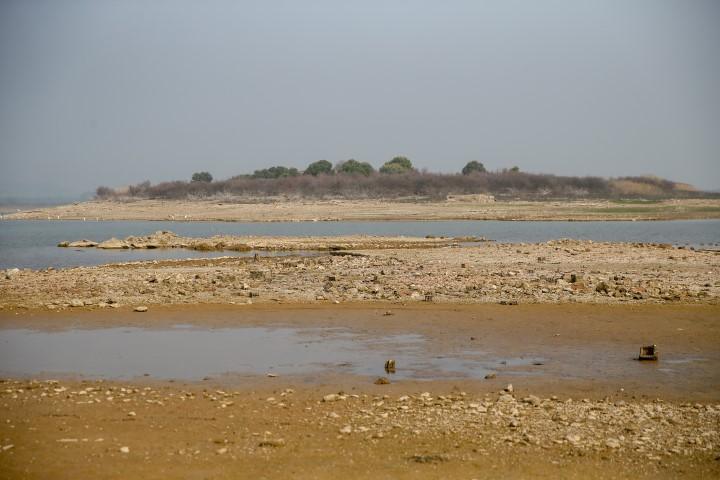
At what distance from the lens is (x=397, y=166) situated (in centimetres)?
13962

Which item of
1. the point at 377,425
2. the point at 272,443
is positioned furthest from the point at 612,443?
the point at 272,443

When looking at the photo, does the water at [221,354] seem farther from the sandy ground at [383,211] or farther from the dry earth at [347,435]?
the sandy ground at [383,211]

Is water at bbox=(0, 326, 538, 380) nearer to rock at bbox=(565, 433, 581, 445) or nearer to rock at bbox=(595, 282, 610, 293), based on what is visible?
rock at bbox=(565, 433, 581, 445)

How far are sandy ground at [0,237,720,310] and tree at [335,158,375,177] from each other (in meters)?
99.4

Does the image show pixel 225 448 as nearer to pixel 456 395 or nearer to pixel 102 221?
pixel 456 395

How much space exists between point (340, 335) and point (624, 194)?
86.5m

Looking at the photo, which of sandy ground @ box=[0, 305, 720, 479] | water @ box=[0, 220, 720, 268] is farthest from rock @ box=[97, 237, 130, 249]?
sandy ground @ box=[0, 305, 720, 479]

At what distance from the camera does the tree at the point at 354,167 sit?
12446 centimetres

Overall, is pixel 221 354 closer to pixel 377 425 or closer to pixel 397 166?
pixel 377 425

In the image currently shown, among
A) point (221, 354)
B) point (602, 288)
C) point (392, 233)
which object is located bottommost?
point (392, 233)

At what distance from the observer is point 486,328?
1382 cm

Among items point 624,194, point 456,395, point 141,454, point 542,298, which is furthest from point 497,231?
point 624,194

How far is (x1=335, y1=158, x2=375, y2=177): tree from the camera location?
124 metres

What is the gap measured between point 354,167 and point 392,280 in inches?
4230
